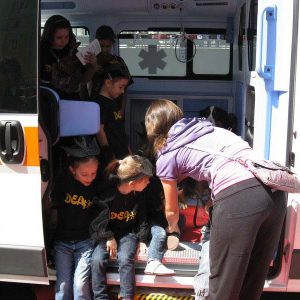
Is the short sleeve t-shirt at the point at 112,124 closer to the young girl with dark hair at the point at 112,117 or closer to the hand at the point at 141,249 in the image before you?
the young girl with dark hair at the point at 112,117

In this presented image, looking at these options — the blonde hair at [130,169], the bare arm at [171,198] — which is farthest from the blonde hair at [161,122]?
the blonde hair at [130,169]

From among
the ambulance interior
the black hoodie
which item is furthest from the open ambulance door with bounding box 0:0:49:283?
the ambulance interior

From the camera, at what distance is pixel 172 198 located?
249 centimetres

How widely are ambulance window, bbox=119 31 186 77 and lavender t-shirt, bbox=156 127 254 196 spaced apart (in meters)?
2.80

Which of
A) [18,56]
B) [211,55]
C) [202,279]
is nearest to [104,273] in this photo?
[202,279]

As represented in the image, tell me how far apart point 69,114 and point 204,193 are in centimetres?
123

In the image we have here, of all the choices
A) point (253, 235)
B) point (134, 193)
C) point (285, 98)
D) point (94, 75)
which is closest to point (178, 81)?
point (94, 75)

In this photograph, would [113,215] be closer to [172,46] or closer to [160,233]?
[160,233]

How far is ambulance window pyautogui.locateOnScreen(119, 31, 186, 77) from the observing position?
505cm

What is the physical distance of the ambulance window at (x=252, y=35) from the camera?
152 inches

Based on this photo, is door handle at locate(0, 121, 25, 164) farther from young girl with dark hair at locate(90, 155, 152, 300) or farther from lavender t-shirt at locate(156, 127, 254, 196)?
lavender t-shirt at locate(156, 127, 254, 196)

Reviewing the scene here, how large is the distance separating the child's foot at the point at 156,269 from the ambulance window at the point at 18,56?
1.11 metres

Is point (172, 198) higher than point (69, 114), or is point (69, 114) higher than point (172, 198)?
point (69, 114)

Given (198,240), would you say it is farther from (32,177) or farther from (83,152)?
(32,177)
